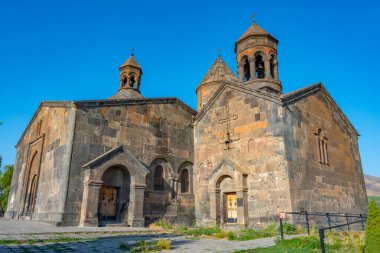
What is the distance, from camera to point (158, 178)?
570 inches

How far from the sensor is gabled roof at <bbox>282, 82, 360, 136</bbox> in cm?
1247

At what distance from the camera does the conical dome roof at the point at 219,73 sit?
67.0 feet

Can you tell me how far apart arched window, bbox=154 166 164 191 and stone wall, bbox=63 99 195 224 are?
247 mm

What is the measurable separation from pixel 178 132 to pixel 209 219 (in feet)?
15.8

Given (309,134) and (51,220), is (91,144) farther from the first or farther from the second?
(309,134)

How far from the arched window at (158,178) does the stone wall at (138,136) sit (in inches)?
9.7

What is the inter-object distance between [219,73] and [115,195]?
1170 cm

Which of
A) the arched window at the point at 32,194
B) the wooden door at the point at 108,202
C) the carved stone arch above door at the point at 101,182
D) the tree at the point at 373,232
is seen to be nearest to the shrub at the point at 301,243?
the tree at the point at 373,232

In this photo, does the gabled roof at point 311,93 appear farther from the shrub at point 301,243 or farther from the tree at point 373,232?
the tree at point 373,232

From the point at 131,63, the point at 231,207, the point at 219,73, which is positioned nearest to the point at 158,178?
the point at 231,207

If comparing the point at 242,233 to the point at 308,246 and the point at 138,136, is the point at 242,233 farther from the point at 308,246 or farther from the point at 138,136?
the point at 138,136

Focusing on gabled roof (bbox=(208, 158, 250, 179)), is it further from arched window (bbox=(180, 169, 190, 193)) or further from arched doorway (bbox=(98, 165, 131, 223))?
arched doorway (bbox=(98, 165, 131, 223))

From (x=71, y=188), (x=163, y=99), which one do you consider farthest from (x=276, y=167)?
(x=71, y=188)

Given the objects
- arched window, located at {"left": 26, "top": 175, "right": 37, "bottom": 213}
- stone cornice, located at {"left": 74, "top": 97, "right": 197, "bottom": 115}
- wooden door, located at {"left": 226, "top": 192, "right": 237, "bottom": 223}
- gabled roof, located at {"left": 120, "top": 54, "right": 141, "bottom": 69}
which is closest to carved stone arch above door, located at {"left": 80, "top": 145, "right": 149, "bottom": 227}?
→ stone cornice, located at {"left": 74, "top": 97, "right": 197, "bottom": 115}
